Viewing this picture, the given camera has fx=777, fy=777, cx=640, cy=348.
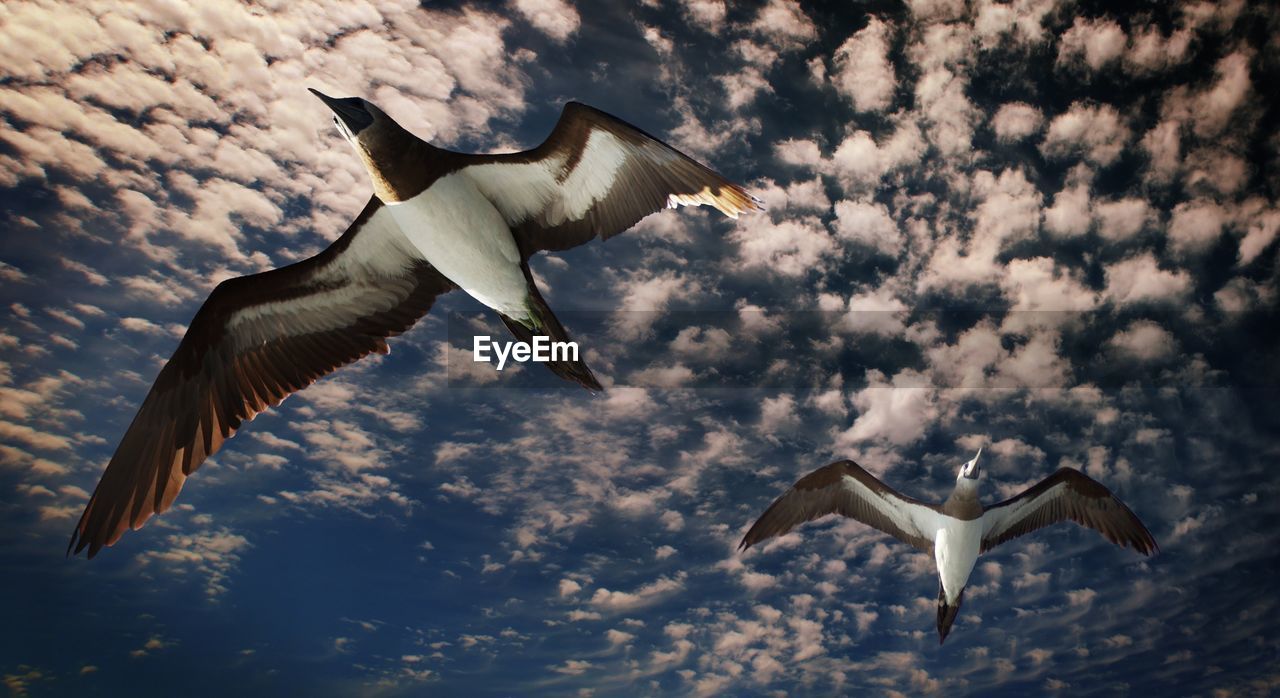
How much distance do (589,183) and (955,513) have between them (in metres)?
10.8

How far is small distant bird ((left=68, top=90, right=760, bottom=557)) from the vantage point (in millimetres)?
8773

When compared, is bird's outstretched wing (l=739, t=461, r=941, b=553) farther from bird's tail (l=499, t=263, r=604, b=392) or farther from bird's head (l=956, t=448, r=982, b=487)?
bird's tail (l=499, t=263, r=604, b=392)

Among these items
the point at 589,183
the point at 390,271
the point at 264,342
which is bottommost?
the point at 264,342

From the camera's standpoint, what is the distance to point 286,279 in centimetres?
1014

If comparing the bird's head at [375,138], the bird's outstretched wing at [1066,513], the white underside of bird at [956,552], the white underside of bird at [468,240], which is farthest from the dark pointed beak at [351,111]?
the bird's outstretched wing at [1066,513]

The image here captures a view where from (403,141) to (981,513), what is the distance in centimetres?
1321

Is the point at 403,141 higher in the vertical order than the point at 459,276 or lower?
higher

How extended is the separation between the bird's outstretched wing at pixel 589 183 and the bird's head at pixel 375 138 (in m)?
0.91

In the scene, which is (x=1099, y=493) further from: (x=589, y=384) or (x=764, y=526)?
(x=589, y=384)

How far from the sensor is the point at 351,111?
308 inches

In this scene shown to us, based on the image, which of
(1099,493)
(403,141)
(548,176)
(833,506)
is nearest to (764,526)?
(833,506)

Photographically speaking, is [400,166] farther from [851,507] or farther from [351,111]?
[851,507]

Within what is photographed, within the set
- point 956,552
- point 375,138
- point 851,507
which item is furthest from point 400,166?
point 956,552

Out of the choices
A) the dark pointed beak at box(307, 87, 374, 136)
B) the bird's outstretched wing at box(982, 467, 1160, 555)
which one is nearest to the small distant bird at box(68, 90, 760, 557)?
the dark pointed beak at box(307, 87, 374, 136)
